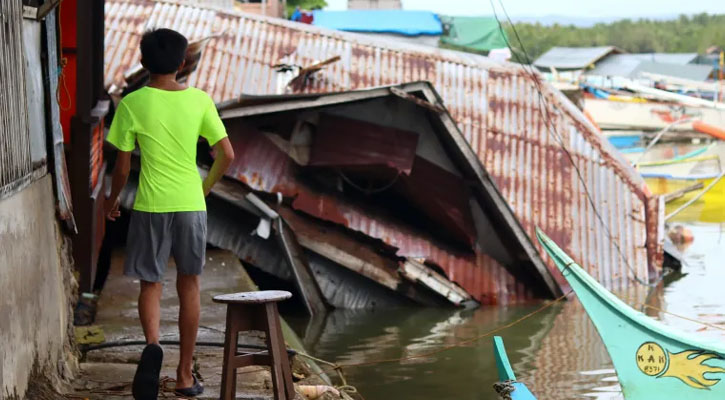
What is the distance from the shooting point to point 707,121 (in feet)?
120

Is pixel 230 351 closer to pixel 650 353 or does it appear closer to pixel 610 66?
pixel 650 353

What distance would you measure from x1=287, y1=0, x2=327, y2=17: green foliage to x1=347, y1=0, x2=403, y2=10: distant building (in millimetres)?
5455

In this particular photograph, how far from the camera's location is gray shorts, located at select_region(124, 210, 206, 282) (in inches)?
200

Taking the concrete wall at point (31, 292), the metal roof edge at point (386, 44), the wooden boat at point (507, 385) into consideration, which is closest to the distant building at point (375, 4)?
the metal roof edge at point (386, 44)

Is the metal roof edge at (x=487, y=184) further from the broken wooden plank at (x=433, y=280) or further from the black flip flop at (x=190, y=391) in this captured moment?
the black flip flop at (x=190, y=391)

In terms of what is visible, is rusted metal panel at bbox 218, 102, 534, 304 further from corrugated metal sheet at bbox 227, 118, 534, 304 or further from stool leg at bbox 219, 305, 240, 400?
stool leg at bbox 219, 305, 240, 400

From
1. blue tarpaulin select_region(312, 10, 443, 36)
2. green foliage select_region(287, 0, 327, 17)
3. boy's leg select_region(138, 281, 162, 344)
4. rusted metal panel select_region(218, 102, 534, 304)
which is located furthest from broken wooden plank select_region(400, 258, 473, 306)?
green foliage select_region(287, 0, 327, 17)

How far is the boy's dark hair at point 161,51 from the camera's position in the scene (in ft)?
16.5

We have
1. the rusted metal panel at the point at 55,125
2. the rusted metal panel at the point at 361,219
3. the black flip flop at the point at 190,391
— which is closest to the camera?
the black flip flop at the point at 190,391

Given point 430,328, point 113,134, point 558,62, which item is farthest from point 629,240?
point 558,62

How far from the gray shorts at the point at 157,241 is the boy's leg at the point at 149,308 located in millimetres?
67

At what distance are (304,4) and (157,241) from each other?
39.7m

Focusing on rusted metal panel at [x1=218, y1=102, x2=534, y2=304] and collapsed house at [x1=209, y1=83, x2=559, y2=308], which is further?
rusted metal panel at [x1=218, y1=102, x2=534, y2=304]

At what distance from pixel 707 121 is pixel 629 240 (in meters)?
24.2
